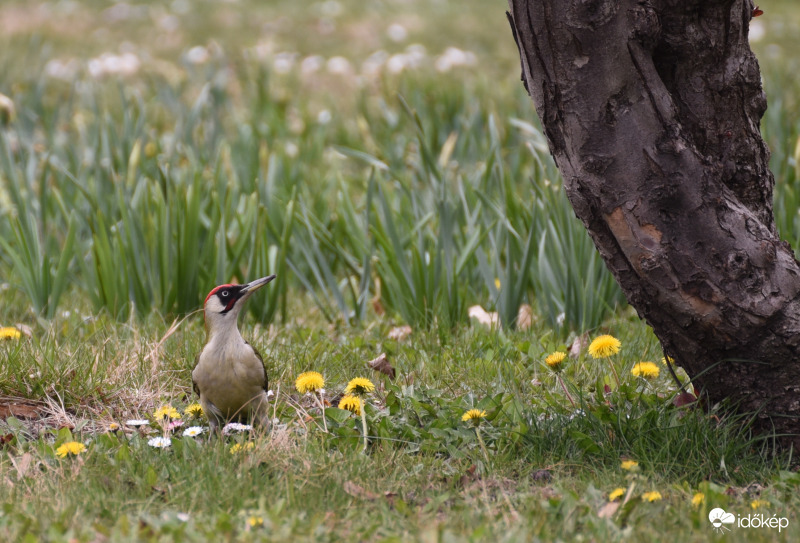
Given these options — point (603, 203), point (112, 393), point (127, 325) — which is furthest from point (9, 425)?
point (603, 203)

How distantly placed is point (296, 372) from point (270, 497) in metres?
1.06

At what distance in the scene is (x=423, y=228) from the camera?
432 centimetres

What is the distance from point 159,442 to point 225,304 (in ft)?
1.66

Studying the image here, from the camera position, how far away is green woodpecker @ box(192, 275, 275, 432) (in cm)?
275

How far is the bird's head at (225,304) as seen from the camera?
2857mm

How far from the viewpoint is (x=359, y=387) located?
2.90 meters

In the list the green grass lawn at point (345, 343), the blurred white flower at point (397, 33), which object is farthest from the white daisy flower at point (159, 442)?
the blurred white flower at point (397, 33)

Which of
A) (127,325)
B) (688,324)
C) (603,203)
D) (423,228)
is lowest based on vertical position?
(127,325)

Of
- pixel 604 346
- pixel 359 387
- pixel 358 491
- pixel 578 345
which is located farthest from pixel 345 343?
pixel 358 491

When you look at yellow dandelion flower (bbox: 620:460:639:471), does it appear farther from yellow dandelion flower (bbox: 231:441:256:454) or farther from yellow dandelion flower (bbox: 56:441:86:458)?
yellow dandelion flower (bbox: 56:441:86:458)

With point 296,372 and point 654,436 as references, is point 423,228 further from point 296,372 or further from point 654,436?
point 654,436

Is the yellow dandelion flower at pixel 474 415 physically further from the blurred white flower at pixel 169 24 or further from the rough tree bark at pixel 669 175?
the blurred white flower at pixel 169 24

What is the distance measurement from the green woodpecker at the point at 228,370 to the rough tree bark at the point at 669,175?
1.16 meters

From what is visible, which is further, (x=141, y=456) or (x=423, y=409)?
(x=423, y=409)
